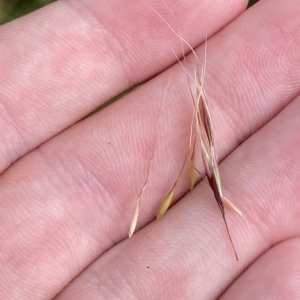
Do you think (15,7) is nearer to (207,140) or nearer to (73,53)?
(73,53)

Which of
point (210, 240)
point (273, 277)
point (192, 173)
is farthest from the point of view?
point (192, 173)

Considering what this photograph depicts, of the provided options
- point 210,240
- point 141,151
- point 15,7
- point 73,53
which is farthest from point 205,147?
point 15,7

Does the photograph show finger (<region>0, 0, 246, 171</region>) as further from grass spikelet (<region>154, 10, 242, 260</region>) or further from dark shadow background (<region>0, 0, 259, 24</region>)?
dark shadow background (<region>0, 0, 259, 24</region>)

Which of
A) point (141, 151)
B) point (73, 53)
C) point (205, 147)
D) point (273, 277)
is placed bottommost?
point (273, 277)

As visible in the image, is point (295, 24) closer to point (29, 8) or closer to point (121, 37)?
point (121, 37)

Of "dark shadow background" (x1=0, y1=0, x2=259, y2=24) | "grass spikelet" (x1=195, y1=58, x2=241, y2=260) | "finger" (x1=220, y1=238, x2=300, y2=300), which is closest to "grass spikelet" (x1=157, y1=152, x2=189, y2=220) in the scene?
"grass spikelet" (x1=195, y1=58, x2=241, y2=260)

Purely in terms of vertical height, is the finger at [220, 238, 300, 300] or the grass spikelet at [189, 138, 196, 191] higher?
the grass spikelet at [189, 138, 196, 191]
